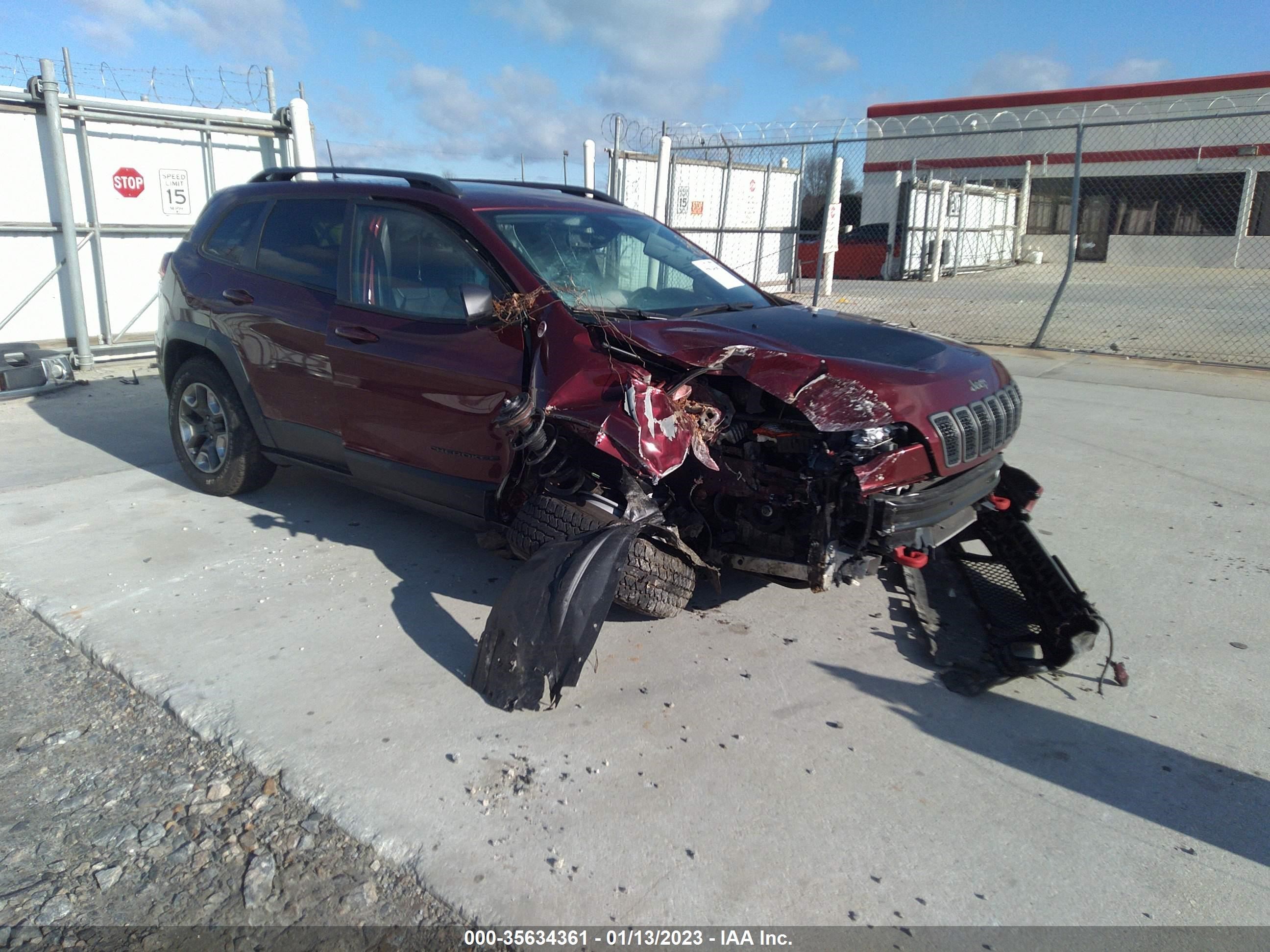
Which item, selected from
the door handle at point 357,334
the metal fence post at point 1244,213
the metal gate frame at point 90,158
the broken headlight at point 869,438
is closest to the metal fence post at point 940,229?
the metal fence post at point 1244,213

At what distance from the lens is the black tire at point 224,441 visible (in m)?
5.28

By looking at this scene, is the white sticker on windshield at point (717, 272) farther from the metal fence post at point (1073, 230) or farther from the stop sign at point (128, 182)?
the stop sign at point (128, 182)

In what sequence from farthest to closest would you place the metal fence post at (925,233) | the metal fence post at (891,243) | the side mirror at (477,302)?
the metal fence post at (891,243) < the metal fence post at (925,233) < the side mirror at (477,302)

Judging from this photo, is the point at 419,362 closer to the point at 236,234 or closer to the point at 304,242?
the point at 304,242

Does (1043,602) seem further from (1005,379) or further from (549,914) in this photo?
(549,914)

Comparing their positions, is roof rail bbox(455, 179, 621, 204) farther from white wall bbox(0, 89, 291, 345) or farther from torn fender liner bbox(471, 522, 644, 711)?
white wall bbox(0, 89, 291, 345)

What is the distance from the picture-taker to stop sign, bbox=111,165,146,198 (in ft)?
32.7

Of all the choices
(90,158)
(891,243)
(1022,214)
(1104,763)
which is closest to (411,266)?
(1104,763)

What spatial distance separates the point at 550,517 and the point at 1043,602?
2099 mm

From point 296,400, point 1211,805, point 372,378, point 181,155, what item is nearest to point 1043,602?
point 1211,805

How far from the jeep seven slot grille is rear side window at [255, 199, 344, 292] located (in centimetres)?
309

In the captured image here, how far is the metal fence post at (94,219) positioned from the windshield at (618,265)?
7512 mm

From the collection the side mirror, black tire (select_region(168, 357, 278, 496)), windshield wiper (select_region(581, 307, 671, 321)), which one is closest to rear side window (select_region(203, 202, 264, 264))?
black tire (select_region(168, 357, 278, 496))

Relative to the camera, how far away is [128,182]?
1007 centimetres
